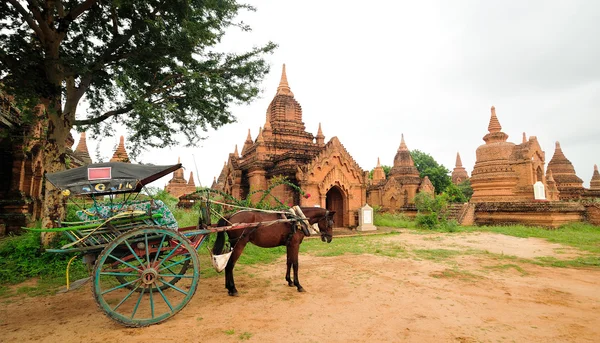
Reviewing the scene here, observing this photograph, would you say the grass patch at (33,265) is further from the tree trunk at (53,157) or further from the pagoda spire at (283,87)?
the pagoda spire at (283,87)

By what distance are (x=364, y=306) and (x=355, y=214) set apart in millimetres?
11944

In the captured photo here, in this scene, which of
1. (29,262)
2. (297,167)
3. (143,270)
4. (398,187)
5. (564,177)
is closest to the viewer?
(143,270)

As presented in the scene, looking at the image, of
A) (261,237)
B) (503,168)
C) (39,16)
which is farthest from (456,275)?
(503,168)

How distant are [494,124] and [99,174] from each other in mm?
25479

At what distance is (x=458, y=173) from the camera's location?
158 ft

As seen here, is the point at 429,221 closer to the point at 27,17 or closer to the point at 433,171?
the point at 27,17

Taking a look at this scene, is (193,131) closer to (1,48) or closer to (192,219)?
(192,219)

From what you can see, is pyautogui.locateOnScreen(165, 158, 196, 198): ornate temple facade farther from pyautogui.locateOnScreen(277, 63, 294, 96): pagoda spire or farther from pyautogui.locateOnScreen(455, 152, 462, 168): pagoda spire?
pyautogui.locateOnScreen(455, 152, 462, 168): pagoda spire

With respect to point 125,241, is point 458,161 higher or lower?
higher

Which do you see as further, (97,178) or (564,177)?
(564,177)

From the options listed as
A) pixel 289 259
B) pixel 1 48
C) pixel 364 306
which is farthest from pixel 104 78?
pixel 364 306

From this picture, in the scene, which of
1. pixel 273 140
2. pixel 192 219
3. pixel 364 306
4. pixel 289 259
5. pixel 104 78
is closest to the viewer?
pixel 364 306

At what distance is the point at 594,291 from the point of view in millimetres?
5801

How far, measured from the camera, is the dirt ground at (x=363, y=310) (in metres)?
3.97
